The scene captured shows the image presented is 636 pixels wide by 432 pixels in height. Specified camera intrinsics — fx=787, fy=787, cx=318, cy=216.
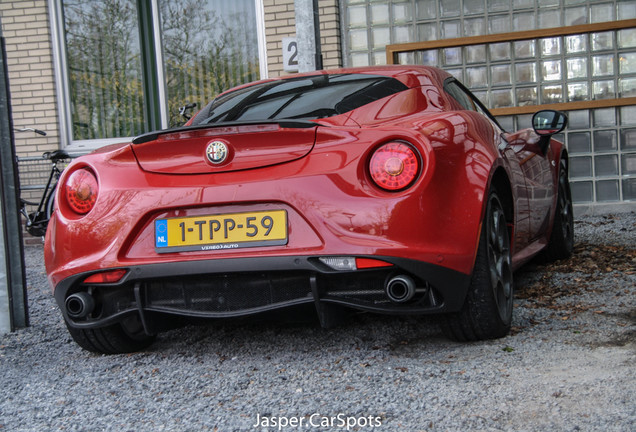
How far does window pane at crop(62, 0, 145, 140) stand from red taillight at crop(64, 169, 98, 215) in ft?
22.6

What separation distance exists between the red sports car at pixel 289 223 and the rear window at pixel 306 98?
6 cm

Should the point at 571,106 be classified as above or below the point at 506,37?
below

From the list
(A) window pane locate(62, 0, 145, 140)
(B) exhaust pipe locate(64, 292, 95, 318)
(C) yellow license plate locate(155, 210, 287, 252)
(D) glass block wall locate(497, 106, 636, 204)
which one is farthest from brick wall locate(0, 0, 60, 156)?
(C) yellow license plate locate(155, 210, 287, 252)

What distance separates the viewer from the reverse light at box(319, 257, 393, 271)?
2789 mm

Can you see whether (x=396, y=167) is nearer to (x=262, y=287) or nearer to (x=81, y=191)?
(x=262, y=287)

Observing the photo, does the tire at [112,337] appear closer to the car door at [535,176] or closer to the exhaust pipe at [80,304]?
the exhaust pipe at [80,304]

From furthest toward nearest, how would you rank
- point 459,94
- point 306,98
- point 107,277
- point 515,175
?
1. point 459,94
2. point 515,175
3. point 306,98
4. point 107,277

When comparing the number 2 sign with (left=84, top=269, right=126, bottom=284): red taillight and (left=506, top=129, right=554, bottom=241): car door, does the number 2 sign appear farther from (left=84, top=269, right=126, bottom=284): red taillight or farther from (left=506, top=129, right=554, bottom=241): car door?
(left=84, top=269, right=126, bottom=284): red taillight

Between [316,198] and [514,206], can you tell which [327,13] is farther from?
[316,198]

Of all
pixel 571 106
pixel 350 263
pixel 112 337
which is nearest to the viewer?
pixel 350 263

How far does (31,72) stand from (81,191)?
710 centimetres

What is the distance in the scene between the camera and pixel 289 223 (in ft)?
9.43

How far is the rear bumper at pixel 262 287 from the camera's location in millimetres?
2840

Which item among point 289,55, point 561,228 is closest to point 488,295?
point 561,228
